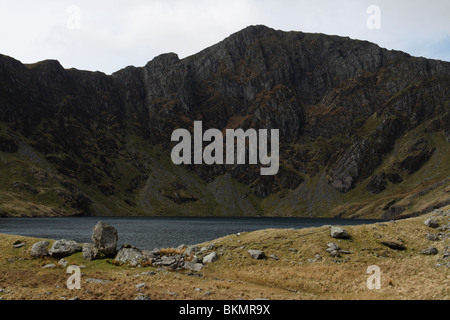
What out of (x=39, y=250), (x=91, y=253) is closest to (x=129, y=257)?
(x=91, y=253)

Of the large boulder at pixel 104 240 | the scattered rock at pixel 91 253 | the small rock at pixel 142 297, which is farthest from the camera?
the large boulder at pixel 104 240

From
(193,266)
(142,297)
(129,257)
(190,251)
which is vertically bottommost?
(193,266)

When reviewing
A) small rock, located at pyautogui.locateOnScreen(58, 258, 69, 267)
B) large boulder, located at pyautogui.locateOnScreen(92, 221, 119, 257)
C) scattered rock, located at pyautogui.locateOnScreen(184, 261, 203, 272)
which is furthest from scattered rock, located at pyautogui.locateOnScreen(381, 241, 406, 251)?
small rock, located at pyautogui.locateOnScreen(58, 258, 69, 267)

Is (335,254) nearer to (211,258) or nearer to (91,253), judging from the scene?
(211,258)

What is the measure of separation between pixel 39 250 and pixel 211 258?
19421mm

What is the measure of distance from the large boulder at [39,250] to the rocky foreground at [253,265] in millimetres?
89

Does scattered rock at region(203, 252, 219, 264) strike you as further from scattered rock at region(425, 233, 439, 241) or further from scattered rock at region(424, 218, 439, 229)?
scattered rock at region(424, 218, 439, 229)

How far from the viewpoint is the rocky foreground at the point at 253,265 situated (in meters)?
27.0

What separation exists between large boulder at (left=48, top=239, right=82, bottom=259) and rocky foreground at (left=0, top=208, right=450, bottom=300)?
10 centimetres

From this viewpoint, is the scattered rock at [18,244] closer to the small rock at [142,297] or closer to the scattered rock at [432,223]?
the small rock at [142,297]

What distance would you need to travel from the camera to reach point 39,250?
125 ft

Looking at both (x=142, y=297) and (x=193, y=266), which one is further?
(x=193, y=266)

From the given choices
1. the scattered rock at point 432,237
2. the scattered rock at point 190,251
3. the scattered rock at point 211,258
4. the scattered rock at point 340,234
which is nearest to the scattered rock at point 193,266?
the scattered rock at point 211,258
